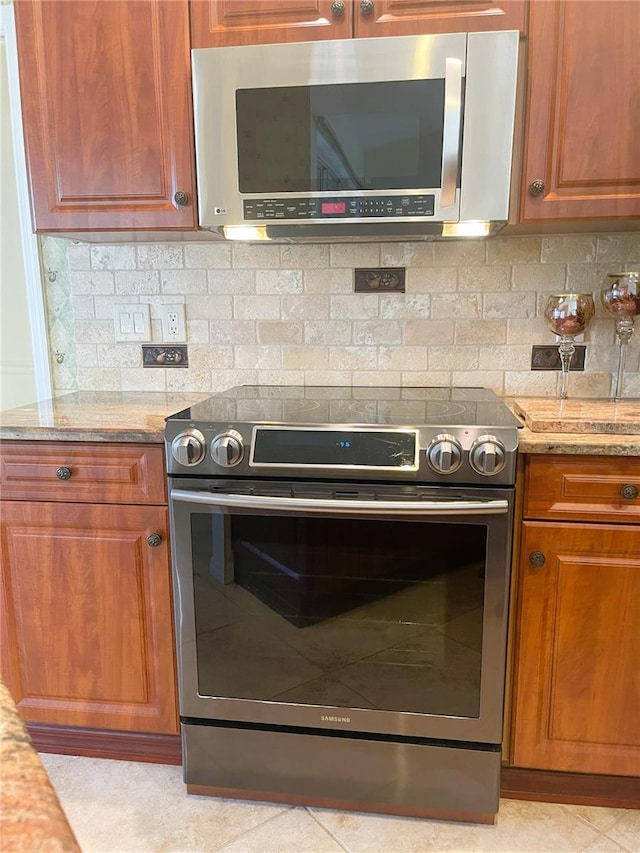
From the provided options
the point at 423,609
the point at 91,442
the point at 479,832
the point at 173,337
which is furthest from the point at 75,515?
the point at 479,832

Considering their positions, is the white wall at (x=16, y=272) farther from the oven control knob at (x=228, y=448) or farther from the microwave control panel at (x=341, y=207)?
the oven control knob at (x=228, y=448)

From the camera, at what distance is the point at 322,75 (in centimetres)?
155

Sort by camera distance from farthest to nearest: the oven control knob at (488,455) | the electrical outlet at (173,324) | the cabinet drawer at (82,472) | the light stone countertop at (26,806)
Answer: the electrical outlet at (173,324), the cabinet drawer at (82,472), the oven control knob at (488,455), the light stone countertop at (26,806)

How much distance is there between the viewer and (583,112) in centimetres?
153

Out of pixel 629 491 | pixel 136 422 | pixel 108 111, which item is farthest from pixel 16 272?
pixel 629 491

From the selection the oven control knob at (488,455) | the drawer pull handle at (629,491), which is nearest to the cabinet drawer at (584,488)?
the drawer pull handle at (629,491)

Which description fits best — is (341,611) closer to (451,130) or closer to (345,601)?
(345,601)

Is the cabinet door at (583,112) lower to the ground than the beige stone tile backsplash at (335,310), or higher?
higher

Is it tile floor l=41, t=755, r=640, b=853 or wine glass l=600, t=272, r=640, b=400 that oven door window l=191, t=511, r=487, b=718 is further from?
wine glass l=600, t=272, r=640, b=400

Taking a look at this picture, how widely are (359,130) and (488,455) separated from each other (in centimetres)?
89

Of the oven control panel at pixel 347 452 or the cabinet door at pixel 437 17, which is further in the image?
the cabinet door at pixel 437 17

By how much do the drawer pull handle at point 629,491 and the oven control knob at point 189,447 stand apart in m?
0.97

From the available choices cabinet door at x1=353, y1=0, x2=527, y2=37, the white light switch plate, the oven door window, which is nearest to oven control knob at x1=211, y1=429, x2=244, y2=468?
the oven door window

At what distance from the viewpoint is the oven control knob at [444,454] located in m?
1.36
